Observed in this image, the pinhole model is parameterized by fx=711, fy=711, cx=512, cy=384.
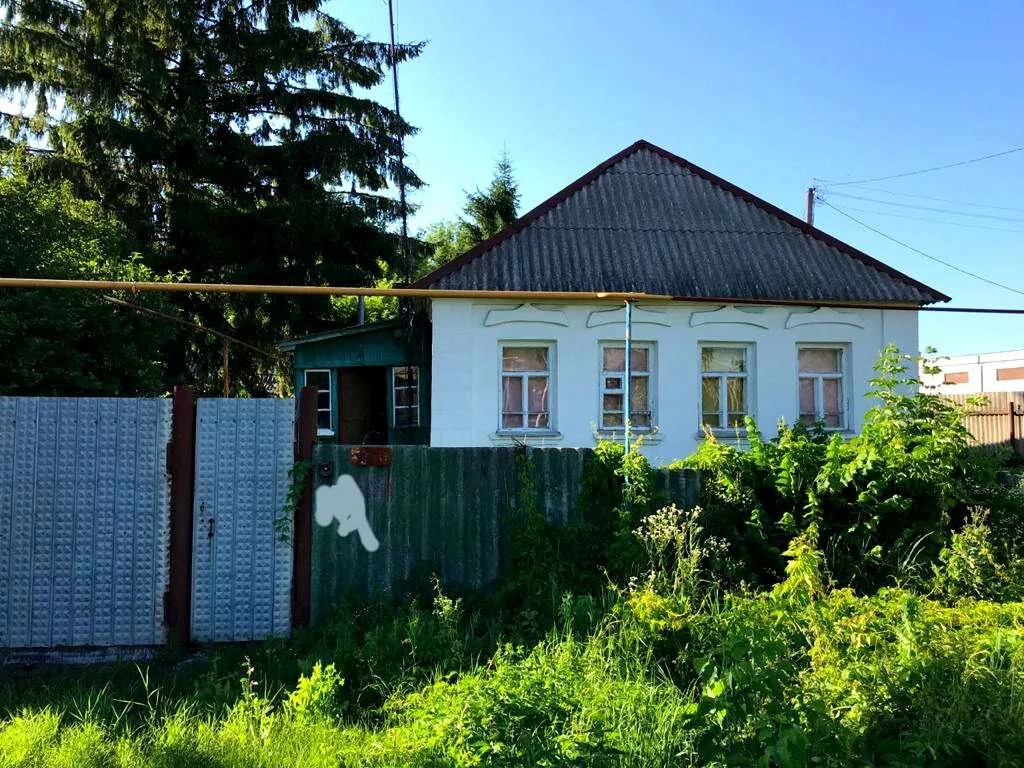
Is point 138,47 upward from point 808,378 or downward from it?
upward

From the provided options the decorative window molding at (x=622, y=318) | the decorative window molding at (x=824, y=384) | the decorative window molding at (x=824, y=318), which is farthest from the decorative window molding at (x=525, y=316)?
the decorative window molding at (x=824, y=384)

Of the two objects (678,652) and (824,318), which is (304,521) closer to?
(678,652)

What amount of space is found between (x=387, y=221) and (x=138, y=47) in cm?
692

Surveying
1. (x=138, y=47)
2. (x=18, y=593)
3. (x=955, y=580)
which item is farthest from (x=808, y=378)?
(x=138, y=47)

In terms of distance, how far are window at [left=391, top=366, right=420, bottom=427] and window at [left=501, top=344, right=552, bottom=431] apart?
257 cm

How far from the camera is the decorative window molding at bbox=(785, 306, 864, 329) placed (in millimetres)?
12414

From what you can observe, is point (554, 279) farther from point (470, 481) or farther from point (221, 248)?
point (221, 248)

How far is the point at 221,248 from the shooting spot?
17391 mm

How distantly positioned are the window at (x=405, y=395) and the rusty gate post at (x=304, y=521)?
27.5ft

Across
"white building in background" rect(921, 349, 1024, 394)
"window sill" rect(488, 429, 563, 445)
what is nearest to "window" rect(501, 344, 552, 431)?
"window sill" rect(488, 429, 563, 445)

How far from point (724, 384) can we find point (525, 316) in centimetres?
372

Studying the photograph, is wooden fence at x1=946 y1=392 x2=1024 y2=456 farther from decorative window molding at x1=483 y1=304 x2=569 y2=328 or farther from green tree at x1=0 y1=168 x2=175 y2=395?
green tree at x1=0 y1=168 x2=175 y2=395

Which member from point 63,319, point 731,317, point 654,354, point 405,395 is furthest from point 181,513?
point 731,317

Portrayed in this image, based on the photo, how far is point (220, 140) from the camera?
1809 centimetres
